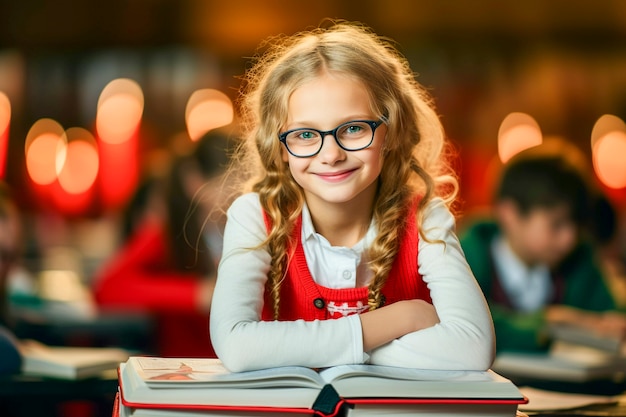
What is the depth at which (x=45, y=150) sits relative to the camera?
32.6 feet

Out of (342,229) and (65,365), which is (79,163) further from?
(342,229)

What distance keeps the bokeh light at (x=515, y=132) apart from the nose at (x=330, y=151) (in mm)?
7477

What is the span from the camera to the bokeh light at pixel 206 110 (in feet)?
30.4

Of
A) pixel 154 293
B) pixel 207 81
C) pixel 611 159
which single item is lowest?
pixel 154 293

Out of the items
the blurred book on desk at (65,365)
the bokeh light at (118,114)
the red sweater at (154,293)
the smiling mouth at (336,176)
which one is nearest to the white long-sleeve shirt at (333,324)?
the smiling mouth at (336,176)

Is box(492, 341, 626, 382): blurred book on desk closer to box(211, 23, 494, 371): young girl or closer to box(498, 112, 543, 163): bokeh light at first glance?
box(211, 23, 494, 371): young girl

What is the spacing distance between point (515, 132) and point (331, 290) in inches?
A: 330

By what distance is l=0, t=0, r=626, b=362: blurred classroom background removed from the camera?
845 centimetres

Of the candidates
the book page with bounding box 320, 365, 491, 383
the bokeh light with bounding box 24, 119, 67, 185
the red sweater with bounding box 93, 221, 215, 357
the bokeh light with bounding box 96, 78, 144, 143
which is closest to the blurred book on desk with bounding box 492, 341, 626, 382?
the book page with bounding box 320, 365, 491, 383

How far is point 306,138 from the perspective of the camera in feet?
4.11

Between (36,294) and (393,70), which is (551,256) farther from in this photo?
(36,294)

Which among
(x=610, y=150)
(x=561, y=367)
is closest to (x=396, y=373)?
(x=561, y=367)

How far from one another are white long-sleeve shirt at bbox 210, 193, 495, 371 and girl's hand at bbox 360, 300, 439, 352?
0.04ft

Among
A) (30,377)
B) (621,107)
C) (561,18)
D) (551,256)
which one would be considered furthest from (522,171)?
(621,107)
